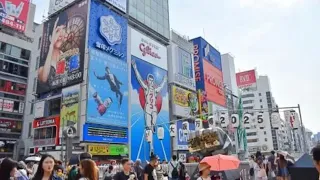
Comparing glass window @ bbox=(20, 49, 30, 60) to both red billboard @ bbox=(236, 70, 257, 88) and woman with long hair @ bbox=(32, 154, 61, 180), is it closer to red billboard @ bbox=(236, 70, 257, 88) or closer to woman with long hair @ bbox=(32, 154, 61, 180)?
woman with long hair @ bbox=(32, 154, 61, 180)

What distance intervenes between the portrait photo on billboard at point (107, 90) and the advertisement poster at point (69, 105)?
5.20ft

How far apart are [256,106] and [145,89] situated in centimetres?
5414

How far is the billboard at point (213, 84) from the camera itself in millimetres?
49469

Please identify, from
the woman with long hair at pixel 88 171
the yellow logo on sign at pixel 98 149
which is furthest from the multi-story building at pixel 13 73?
the woman with long hair at pixel 88 171

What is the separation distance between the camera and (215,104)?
168 ft

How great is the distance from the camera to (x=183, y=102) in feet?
141

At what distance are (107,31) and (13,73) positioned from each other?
51.1 ft

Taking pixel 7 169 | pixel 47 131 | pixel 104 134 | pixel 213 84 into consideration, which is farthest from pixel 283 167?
pixel 213 84

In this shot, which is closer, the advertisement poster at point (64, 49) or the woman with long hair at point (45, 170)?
the woman with long hair at point (45, 170)

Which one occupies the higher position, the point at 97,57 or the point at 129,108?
the point at 97,57

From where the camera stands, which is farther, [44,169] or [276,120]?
[276,120]

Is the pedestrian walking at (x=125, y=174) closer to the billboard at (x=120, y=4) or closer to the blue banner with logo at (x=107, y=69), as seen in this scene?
the blue banner with logo at (x=107, y=69)

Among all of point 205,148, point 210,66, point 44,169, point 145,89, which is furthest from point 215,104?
point 44,169

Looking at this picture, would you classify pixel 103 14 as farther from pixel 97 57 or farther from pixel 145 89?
pixel 145 89
